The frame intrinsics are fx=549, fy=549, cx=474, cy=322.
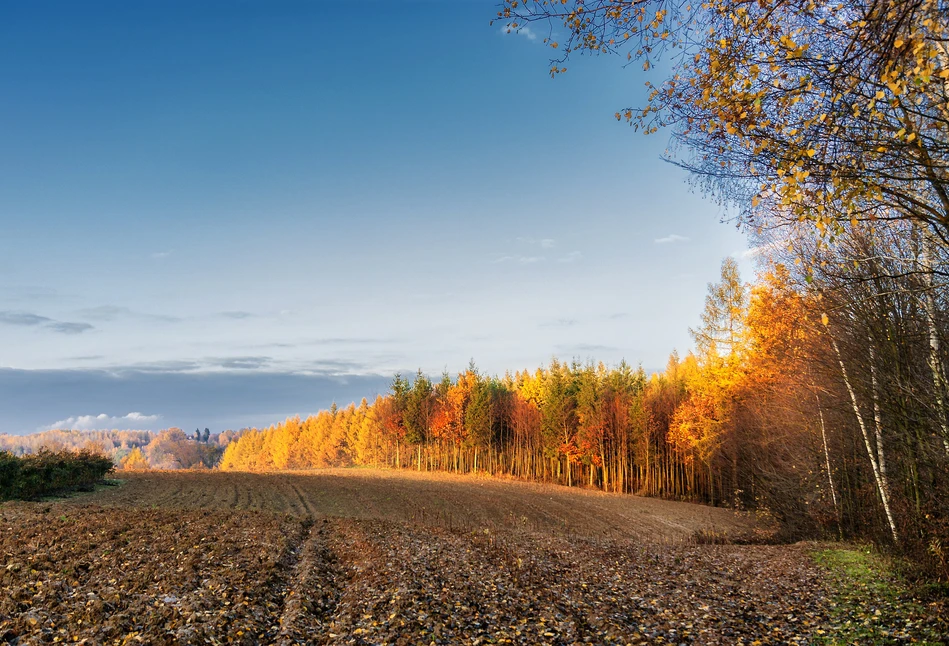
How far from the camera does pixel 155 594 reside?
9.47 m

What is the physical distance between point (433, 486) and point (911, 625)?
121ft

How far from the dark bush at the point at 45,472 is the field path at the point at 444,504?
78.9 inches

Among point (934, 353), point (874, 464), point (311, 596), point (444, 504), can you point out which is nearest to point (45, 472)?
point (444, 504)

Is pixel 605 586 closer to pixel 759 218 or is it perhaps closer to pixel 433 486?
pixel 759 218

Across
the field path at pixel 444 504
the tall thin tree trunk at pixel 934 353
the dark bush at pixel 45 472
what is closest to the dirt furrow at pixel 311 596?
the field path at pixel 444 504

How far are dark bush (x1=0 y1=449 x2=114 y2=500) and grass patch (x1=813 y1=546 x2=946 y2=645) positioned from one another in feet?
106

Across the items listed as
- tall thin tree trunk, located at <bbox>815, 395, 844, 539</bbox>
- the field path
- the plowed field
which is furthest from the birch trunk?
the field path

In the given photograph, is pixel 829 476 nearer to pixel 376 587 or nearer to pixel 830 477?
pixel 830 477

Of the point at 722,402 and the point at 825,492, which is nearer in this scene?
the point at 825,492

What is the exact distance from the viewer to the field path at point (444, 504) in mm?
26266

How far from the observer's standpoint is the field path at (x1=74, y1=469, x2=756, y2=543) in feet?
86.2

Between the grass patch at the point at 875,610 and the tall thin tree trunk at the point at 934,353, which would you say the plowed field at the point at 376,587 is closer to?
the grass patch at the point at 875,610

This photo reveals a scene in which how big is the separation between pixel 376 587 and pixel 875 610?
8.81m

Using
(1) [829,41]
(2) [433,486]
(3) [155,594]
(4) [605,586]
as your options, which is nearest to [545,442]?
(2) [433,486]
